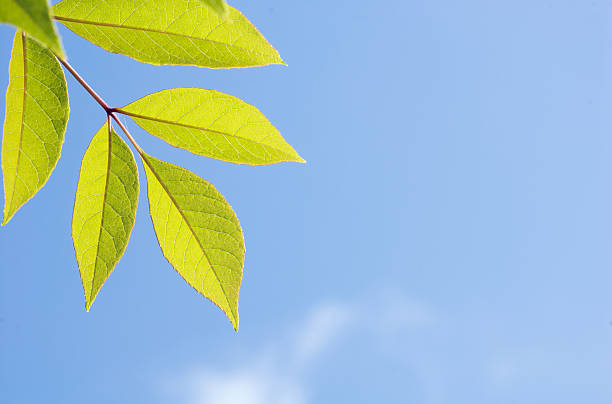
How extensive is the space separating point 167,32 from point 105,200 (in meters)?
0.21

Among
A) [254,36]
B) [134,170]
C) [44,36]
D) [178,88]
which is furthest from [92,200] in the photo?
[44,36]

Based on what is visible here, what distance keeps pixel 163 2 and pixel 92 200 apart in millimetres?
238

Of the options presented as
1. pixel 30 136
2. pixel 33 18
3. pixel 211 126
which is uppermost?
pixel 211 126

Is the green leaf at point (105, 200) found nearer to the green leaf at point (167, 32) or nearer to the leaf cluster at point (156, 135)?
the leaf cluster at point (156, 135)

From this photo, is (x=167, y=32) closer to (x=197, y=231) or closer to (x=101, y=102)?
(x=101, y=102)

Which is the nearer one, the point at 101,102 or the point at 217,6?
the point at 217,6

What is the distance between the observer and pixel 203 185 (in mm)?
656

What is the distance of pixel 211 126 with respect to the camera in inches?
26.3

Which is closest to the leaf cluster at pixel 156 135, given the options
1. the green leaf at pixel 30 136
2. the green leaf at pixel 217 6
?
the green leaf at pixel 30 136

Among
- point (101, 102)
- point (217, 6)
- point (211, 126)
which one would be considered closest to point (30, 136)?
point (101, 102)

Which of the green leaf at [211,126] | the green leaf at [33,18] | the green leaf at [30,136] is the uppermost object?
the green leaf at [211,126]

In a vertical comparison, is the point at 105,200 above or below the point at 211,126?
below

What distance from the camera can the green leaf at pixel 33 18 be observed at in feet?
0.90

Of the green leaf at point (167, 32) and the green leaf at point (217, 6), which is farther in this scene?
the green leaf at point (167, 32)
